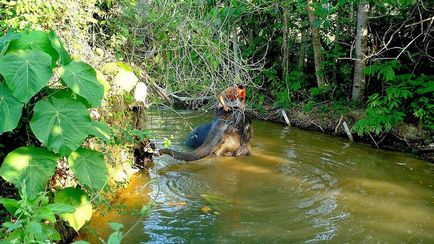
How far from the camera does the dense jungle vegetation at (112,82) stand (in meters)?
3.10

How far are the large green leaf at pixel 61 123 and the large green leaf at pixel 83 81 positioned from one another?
9 centimetres

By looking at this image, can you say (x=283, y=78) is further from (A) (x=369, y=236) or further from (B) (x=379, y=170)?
(A) (x=369, y=236)

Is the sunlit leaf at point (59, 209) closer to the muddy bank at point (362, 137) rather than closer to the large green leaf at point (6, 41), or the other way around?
the large green leaf at point (6, 41)

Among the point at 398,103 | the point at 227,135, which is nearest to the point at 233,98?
the point at 227,135

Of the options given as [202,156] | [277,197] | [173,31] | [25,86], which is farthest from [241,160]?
[25,86]

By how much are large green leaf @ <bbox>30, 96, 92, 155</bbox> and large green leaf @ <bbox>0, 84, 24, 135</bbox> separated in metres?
0.12

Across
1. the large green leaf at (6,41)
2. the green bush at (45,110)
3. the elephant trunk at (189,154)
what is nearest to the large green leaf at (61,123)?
the green bush at (45,110)

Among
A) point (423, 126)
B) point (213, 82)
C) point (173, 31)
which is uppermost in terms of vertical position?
point (173, 31)

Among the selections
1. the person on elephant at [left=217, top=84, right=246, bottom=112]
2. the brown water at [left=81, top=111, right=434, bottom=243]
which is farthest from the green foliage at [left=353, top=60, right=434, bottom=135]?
the person on elephant at [left=217, top=84, right=246, bottom=112]

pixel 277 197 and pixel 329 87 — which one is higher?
pixel 329 87

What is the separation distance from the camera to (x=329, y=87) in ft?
41.5

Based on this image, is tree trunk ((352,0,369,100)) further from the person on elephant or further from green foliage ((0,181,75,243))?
green foliage ((0,181,75,243))

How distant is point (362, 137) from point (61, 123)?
8470 millimetres

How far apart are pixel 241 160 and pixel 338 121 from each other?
3713 mm
